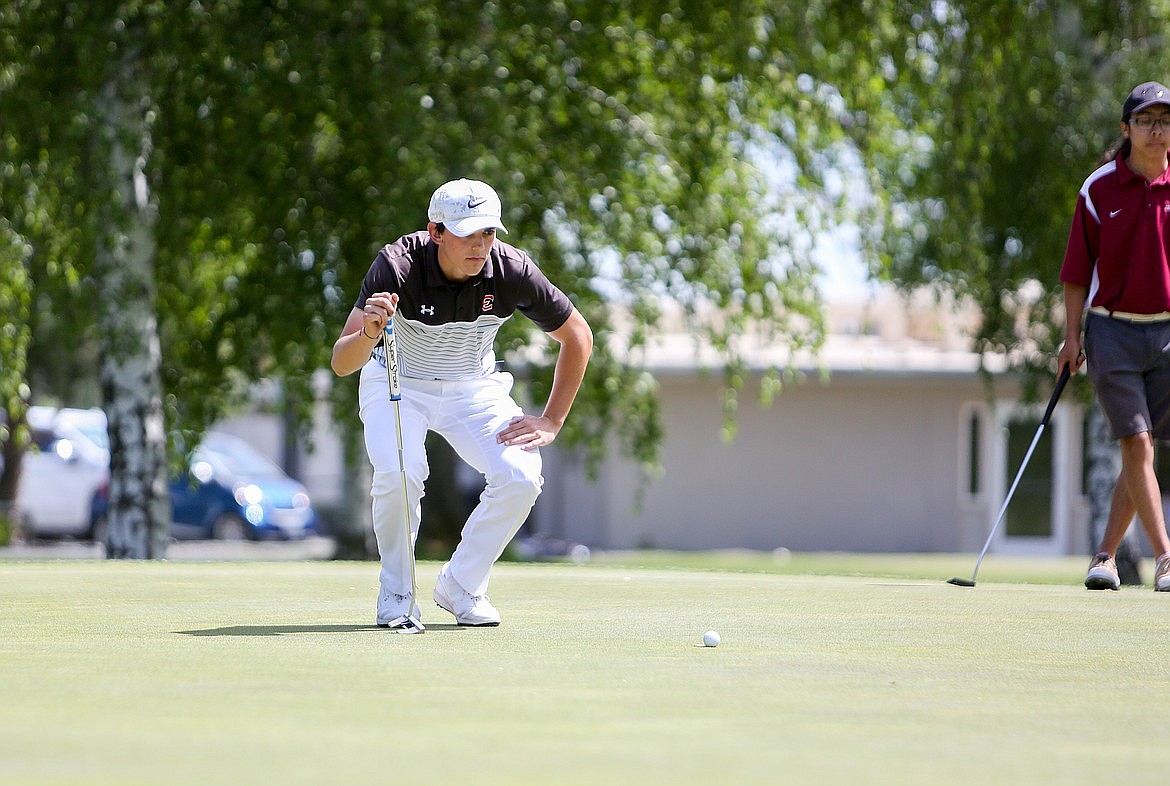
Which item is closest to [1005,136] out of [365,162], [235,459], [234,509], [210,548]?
[365,162]

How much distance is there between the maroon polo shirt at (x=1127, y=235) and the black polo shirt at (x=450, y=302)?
8.04 ft

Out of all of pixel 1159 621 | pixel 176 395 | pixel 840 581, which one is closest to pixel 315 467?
pixel 176 395

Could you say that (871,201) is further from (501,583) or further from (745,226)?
(501,583)

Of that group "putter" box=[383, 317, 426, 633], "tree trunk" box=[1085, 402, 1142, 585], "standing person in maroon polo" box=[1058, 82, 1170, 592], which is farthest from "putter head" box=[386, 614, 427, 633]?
"tree trunk" box=[1085, 402, 1142, 585]

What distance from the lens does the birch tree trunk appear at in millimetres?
12852

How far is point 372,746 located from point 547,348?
999 centimetres

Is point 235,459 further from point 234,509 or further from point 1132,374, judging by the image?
point 1132,374

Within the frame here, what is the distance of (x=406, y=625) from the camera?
6.35 metres

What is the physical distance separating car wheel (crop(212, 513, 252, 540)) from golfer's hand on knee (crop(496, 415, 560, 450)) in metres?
20.5

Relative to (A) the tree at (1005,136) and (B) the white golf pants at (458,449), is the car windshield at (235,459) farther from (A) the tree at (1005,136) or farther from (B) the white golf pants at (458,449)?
(B) the white golf pants at (458,449)

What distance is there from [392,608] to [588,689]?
6.31 ft

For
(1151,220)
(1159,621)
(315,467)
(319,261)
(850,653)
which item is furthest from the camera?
(315,467)

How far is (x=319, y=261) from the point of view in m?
13.2

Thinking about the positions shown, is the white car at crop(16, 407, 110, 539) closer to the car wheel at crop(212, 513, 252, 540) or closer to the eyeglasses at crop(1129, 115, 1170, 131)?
the car wheel at crop(212, 513, 252, 540)
